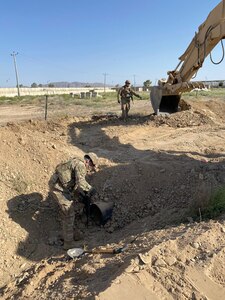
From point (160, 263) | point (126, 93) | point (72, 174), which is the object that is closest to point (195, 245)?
point (160, 263)

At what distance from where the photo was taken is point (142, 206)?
6.73m

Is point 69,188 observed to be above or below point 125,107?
below

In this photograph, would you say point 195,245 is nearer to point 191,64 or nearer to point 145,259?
point 145,259

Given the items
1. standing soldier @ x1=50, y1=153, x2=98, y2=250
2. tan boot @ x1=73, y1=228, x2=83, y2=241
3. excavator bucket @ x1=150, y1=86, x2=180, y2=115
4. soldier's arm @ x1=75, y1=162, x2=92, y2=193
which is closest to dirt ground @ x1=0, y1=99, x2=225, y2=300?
tan boot @ x1=73, y1=228, x2=83, y2=241

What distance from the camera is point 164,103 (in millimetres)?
13664

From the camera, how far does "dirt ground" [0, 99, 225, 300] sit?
368 centimetres

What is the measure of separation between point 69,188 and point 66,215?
1.61ft

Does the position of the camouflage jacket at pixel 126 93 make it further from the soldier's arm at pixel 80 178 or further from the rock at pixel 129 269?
the rock at pixel 129 269

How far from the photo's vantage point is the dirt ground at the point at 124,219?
3680 mm

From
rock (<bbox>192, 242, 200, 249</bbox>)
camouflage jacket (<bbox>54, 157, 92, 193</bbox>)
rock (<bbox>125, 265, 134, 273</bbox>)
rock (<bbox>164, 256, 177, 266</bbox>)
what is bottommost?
rock (<bbox>164, 256, 177, 266</bbox>)

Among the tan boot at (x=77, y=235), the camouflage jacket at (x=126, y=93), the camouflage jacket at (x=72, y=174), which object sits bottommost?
the tan boot at (x=77, y=235)

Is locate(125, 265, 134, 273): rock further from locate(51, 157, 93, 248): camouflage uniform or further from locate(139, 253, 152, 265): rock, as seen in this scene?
locate(51, 157, 93, 248): camouflage uniform

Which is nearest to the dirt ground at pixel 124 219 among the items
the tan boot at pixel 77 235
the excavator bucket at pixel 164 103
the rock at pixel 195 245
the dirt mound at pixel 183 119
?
the rock at pixel 195 245

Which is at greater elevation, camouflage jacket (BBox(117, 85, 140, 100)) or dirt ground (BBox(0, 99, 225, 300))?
camouflage jacket (BBox(117, 85, 140, 100))
